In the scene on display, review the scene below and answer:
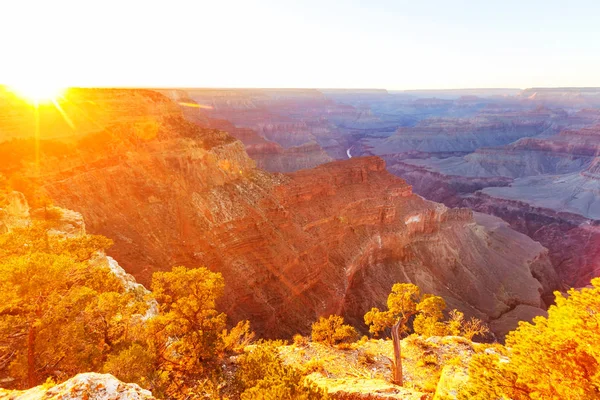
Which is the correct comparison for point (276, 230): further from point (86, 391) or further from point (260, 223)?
point (86, 391)

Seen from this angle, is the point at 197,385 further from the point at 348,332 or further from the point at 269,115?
the point at 269,115

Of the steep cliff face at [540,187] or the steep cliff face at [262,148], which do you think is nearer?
the steep cliff face at [540,187]

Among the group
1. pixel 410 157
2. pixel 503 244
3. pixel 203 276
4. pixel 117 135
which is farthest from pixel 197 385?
pixel 410 157

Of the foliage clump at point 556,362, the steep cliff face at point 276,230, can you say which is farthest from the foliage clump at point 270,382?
the steep cliff face at point 276,230

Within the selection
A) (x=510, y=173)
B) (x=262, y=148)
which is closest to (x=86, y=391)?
(x=262, y=148)

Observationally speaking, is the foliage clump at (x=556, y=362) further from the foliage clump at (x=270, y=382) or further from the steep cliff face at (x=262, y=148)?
the steep cliff face at (x=262, y=148)
